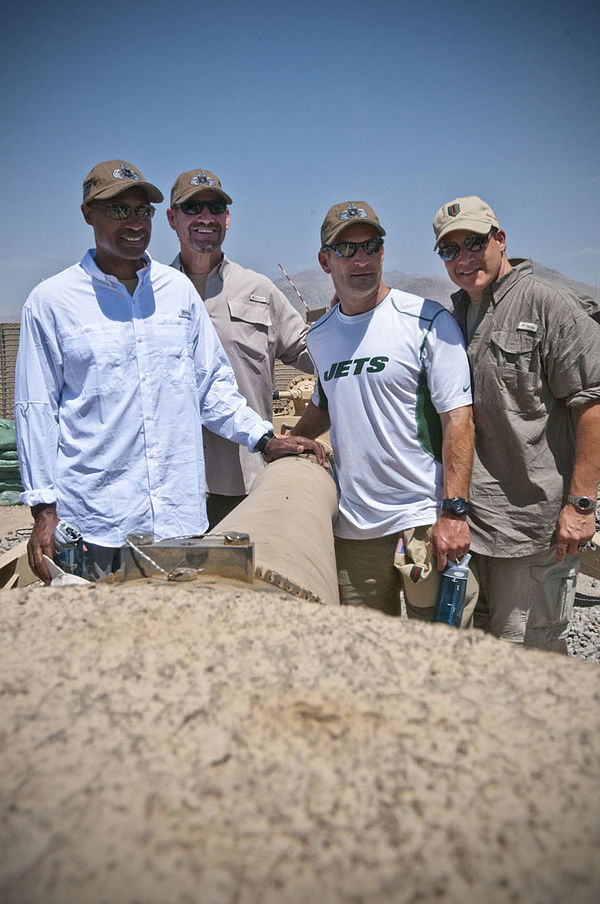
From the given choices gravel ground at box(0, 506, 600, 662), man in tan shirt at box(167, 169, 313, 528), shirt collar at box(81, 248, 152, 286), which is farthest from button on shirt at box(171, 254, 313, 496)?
gravel ground at box(0, 506, 600, 662)

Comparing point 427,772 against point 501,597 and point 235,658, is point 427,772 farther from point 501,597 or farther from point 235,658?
point 501,597

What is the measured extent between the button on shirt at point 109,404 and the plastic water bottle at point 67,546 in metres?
0.14

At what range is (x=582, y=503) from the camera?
2734 mm

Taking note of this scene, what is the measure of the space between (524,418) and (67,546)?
6.12 feet

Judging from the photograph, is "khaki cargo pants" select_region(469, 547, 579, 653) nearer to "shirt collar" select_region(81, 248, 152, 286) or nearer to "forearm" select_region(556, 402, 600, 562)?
"forearm" select_region(556, 402, 600, 562)

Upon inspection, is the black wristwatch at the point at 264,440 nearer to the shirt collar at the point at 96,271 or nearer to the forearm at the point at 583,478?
the shirt collar at the point at 96,271

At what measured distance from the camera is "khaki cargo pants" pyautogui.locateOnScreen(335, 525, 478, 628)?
2.80m

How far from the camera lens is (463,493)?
271cm

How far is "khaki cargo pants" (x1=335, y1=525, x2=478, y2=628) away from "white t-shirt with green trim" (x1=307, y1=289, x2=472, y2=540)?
79 millimetres

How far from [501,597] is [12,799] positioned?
8.37 ft

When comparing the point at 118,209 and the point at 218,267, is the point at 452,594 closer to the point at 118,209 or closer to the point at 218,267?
the point at 118,209

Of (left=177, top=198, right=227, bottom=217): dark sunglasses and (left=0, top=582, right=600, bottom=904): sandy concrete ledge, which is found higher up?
(left=177, top=198, right=227, bottom=217): dark sunglasses

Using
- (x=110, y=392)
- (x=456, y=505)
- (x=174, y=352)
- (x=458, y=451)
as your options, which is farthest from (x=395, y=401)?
(x=110, y=392)

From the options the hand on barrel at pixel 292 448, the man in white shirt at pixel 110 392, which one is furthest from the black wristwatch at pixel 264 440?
the man in white shirt at pixel 110 392
